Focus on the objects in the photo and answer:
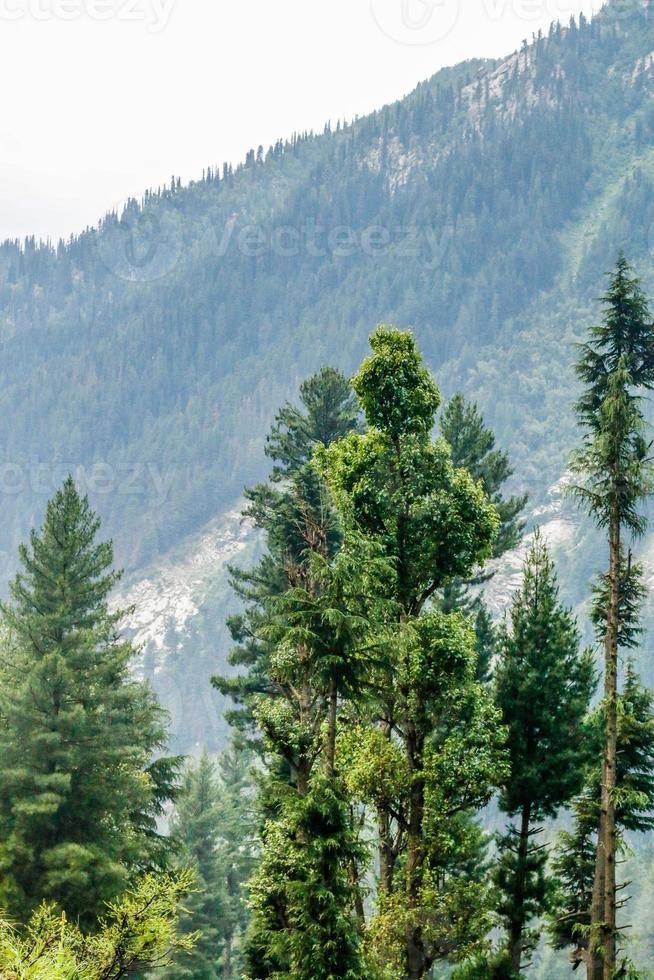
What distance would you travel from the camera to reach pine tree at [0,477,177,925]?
2822cm

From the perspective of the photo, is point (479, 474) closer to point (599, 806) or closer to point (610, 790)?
point (599, 806)

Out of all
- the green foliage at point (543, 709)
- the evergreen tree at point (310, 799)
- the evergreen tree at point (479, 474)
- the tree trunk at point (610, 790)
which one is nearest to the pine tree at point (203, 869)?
the evergreen tree at point (479, 474)

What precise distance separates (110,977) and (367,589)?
31.3ft

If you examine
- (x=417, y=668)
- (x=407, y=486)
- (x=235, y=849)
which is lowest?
(x=417, y=668)

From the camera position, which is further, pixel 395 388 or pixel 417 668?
pixel 395 388

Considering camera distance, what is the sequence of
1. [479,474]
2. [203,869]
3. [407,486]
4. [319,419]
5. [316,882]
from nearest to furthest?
1. [316,882]
2. [407,486]
3. [479,474]
4. [319,419]
5. [203,869]

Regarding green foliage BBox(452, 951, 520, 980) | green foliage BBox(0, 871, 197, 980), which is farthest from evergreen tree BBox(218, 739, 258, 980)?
green foliage BBox(0, 871, 197, 980)

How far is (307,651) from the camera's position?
22.6m

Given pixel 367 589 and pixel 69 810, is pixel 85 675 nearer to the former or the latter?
pixel 69 810

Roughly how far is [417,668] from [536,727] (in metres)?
7.09

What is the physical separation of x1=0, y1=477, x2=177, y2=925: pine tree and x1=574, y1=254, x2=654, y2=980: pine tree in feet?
41.8

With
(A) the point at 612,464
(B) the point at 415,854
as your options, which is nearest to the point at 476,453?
(A) the point at 612,464

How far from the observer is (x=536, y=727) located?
97.4 ft

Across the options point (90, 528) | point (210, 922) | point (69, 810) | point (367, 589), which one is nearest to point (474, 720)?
point (367, 589)
